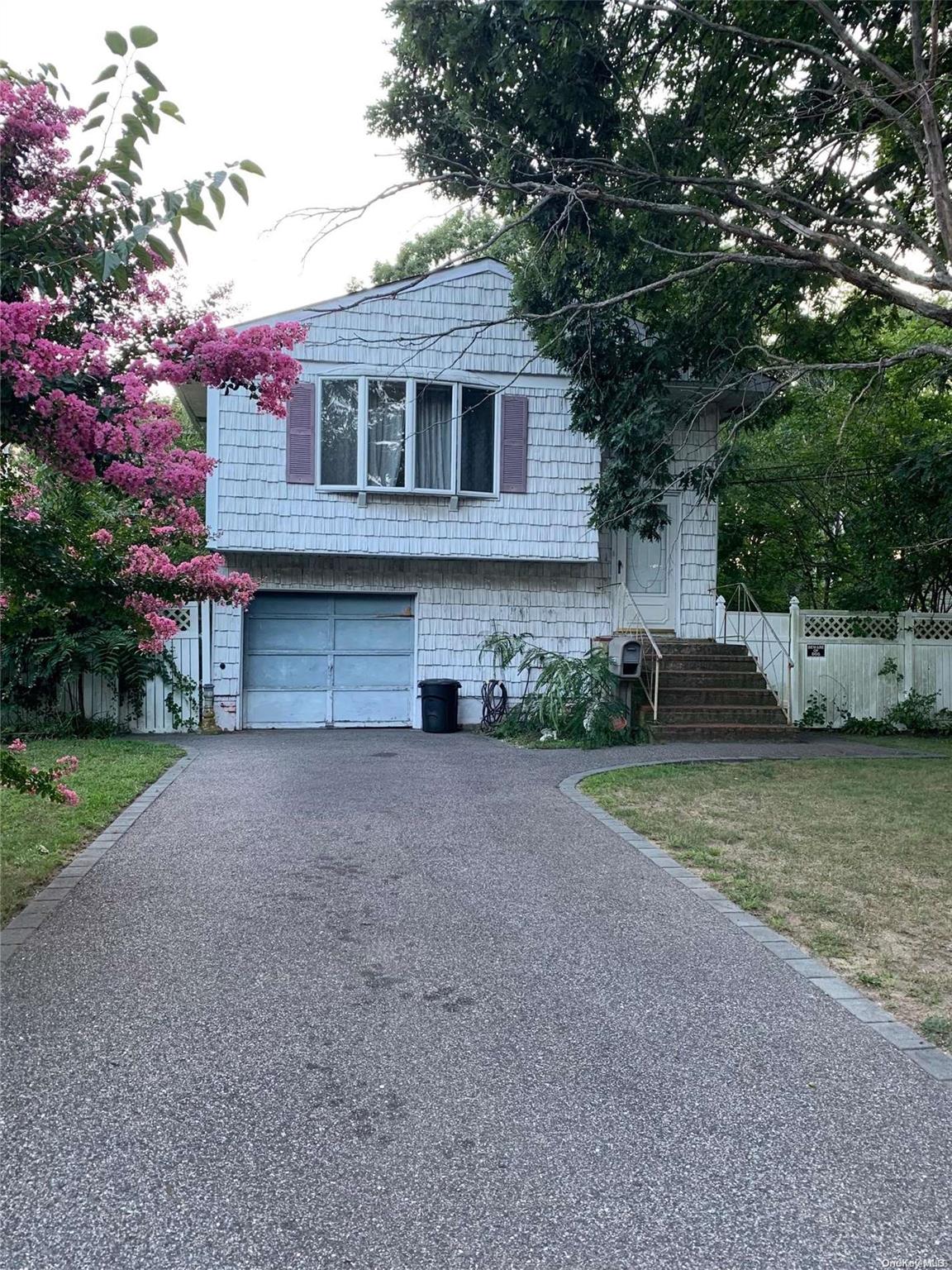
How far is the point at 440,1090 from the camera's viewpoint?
124 inches

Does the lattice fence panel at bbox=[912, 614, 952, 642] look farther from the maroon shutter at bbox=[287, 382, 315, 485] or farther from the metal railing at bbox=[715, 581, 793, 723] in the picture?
the maroon shutter at bbox=[287, 382, 315, 485]

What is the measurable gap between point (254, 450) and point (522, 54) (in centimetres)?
618

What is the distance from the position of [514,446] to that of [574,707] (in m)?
4.19

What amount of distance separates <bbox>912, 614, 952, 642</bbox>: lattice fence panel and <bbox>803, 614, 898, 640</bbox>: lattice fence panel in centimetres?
40

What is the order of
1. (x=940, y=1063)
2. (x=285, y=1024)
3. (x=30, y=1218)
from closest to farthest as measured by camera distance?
(x=30, y=1218) → (x=940, y=1063) → (x=285, y=1024)

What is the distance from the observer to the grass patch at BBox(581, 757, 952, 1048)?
446 cm

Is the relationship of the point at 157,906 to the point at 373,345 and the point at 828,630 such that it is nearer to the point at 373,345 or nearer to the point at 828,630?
the point at 373,345

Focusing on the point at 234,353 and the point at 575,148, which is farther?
the point at 575,148

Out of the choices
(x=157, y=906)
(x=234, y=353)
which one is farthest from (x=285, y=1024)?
(x=234, y=353)

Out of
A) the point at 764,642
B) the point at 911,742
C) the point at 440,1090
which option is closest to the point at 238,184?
the point at 440,1090

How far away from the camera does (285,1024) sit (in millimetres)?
3639

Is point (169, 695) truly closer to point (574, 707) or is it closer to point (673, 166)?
point (574, 707)

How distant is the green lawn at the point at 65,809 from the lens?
5.68m

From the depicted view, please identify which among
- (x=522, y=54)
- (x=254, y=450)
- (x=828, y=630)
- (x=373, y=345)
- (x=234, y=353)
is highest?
(x=522, y=54)
